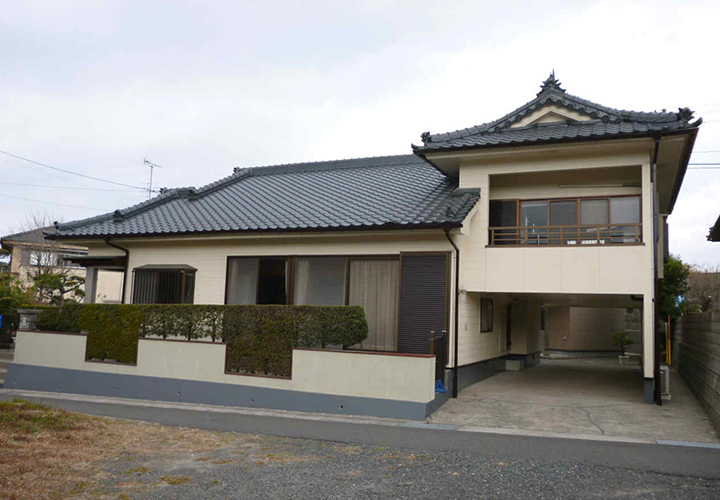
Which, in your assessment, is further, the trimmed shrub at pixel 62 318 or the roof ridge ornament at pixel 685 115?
the trimmed shrub at pixel 62 318

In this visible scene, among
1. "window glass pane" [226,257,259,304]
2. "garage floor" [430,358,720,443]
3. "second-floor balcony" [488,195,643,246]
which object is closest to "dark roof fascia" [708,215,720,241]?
"garage floor" [430,358,720,443]

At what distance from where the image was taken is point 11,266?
32906mm

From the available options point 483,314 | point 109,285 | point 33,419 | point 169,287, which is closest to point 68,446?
point 33,419

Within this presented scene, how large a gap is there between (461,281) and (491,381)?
333 cm

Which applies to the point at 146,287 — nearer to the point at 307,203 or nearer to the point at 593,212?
the point at 307,203

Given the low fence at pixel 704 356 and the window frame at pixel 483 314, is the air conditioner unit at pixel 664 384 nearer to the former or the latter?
the low fence at pixel 704 356

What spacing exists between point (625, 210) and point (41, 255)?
29105 millimetres

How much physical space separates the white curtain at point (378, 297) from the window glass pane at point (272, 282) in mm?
1764

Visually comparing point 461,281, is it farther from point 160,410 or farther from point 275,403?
point 160,410

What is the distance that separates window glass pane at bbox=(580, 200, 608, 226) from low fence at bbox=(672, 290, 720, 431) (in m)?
2.55

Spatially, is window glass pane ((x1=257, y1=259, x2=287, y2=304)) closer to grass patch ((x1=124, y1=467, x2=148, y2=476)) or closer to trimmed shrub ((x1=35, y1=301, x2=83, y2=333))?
trimmed shrub ((x1=35, y1=301, x2=83, y2=333))

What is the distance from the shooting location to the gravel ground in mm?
5398

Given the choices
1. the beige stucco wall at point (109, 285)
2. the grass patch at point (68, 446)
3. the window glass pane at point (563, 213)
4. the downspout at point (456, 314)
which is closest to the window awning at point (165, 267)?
the grass patch at point (68, 446)

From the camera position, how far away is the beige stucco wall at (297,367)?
30.5 feet
